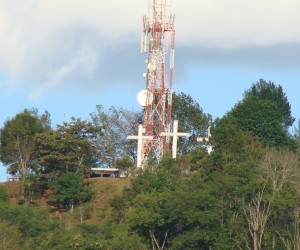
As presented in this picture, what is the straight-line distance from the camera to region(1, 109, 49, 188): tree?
262 ft

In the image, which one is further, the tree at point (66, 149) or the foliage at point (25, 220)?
the tree at point (66, 149)

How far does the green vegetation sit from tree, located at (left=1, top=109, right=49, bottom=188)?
0.08 m

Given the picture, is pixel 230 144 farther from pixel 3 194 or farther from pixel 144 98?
pixel 3 194

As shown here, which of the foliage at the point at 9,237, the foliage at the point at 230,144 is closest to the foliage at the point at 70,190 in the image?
the foliage at the point at 230,144

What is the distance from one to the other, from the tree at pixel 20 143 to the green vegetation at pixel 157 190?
0.08 metres

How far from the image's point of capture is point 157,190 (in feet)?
223

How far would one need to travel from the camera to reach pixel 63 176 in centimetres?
7706

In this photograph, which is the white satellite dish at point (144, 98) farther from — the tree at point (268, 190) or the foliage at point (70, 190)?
the tree at point (268, 190)

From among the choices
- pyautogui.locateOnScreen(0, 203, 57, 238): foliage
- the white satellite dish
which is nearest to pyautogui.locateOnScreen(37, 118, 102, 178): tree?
the white satellite dish

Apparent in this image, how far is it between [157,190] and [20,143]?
586 inches

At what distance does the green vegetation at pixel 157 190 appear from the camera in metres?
64.2

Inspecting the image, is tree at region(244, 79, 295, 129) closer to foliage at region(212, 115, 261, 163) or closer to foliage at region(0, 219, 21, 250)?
foliage at region(212, 115, 261, 163)

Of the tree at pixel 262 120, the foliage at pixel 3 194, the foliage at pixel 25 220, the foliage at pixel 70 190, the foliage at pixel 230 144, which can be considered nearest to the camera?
the foliage at pixel 25 220

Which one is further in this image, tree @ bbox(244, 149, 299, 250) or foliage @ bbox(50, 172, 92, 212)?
foliage @ bbox(50, 172, 92, 212)
